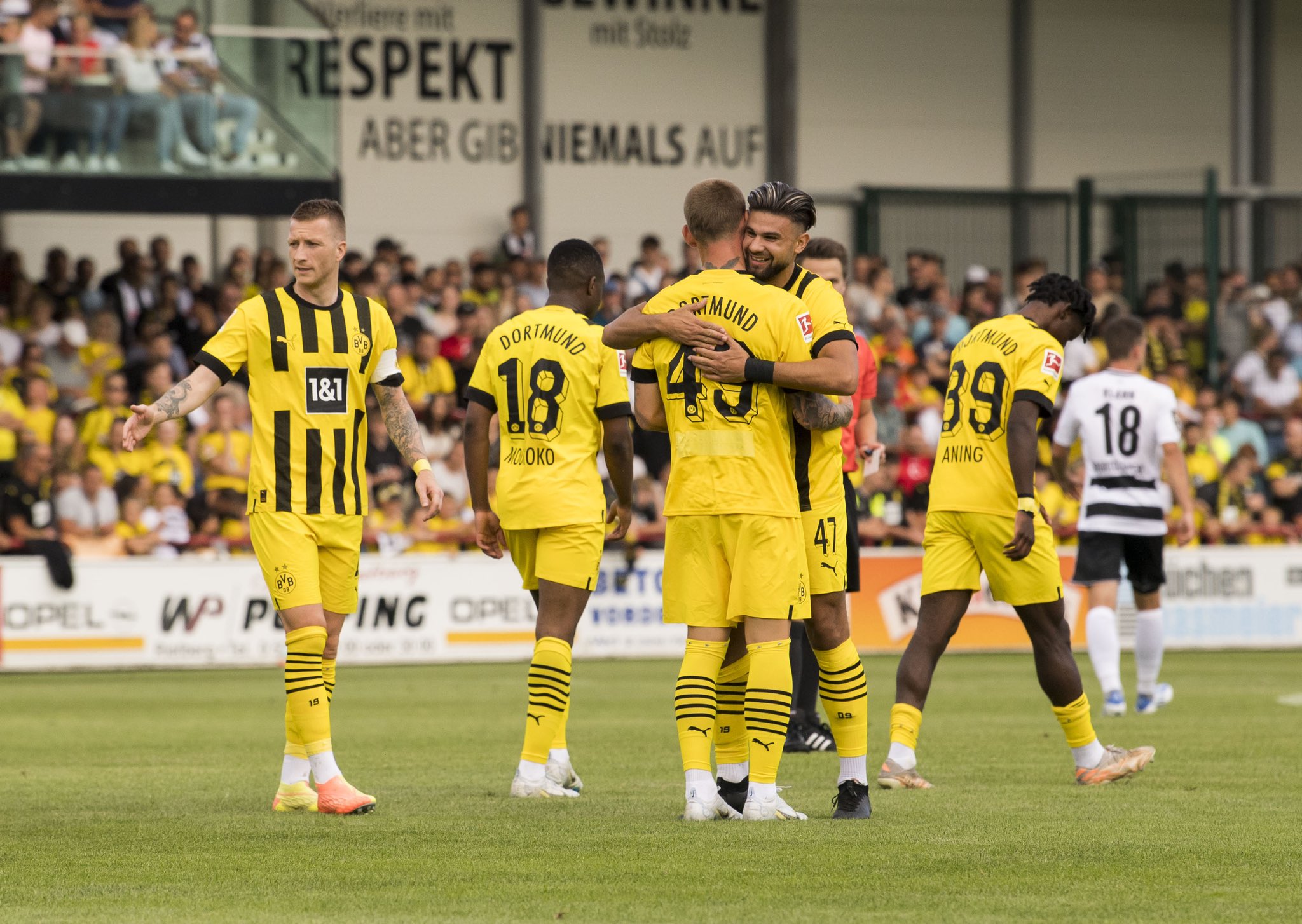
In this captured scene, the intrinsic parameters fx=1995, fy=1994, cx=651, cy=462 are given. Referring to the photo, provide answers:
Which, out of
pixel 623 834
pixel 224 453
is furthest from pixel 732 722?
pixel 224 453

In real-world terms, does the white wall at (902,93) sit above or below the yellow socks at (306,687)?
above

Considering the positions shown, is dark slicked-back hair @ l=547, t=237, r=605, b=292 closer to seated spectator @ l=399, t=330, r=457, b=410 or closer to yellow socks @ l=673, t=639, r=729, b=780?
yellow socks @ l=673, t=639, r=729, b=780

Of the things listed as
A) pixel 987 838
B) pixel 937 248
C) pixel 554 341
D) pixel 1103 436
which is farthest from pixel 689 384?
pixel 937 248

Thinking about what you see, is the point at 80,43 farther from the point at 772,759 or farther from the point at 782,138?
the point at 772,759

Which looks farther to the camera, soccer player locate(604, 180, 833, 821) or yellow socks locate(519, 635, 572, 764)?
yellow socks locate(519, 635, 572, 764)

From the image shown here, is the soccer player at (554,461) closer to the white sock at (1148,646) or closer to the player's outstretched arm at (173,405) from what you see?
the player's outstretched arm at (173,405)

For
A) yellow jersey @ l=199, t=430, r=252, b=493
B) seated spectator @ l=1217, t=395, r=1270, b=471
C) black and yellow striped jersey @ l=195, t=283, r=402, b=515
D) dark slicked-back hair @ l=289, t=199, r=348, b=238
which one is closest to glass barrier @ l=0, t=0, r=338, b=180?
yellow jersey @ l=199, t=430, r=252, b=493

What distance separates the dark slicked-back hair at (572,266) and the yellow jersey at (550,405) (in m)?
0.11

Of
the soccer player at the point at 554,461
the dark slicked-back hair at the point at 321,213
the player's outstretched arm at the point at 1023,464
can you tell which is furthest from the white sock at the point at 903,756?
the dark slicked-back hair at the point at 321,213

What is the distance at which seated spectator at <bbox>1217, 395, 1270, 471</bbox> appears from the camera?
75.9ft

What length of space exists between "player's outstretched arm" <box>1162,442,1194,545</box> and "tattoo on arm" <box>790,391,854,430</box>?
5.58m

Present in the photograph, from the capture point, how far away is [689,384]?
723cm

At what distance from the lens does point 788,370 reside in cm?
704

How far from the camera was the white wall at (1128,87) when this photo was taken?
1214 inches
